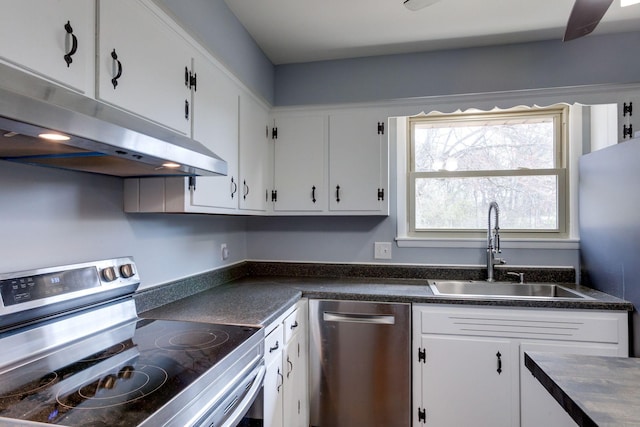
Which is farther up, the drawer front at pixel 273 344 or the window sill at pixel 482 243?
the window sill at pixel 482 243

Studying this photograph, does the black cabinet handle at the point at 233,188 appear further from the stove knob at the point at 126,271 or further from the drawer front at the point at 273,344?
the drawer front at the point at 273,344

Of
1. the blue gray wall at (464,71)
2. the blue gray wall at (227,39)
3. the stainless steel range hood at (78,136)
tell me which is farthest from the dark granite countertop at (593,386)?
the blue gray wall at (464,71)

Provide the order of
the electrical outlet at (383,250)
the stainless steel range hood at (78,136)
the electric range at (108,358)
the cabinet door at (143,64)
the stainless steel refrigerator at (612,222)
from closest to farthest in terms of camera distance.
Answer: the stainless steel range hood at (78,136), the electric range at (108,358), the cabinet door at (143,64), the stainless steel refrigerator at (612,222), the electrical outlet at (383,250)

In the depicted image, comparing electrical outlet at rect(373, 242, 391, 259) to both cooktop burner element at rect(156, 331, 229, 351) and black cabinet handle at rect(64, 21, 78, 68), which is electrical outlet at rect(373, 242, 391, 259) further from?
black cabinet handle at rect(64, 21, 78, 68)

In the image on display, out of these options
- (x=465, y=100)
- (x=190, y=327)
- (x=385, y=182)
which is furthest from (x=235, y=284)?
(x=465, y=100)

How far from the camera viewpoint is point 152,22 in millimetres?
1312

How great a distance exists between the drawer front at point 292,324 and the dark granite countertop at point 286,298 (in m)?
0.08

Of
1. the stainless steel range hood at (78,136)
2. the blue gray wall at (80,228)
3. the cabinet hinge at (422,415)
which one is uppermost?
the stainless steel range hood at (78,136)

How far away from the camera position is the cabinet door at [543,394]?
5.92 feet

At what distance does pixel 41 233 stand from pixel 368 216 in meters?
1.90

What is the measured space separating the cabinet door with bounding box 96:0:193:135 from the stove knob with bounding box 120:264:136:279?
60 cm

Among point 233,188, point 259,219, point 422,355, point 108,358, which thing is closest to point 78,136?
point 108,358

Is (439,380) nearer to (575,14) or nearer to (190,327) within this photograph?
(190,327)

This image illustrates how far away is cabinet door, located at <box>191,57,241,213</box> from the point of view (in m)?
1.59
